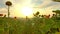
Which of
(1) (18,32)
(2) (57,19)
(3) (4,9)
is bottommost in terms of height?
(1) (18,32)

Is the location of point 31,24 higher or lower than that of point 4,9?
lower

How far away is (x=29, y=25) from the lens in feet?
4.27

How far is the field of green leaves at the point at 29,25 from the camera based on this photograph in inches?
50.5

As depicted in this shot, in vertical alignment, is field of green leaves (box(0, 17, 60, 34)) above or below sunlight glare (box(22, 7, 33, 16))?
below

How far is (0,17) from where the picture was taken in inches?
55.6

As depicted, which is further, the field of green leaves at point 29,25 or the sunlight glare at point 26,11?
the sunlight glare at point 26,11

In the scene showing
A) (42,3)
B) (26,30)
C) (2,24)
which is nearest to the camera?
(26,30)

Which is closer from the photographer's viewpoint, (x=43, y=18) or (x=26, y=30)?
(x=26, y=30)

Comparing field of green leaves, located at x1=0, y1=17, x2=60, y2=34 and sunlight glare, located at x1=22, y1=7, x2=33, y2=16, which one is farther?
sunlight glare, located at x1=22, y1=7, x2=33, y2=16

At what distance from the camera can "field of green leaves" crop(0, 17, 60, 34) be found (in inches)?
50.5

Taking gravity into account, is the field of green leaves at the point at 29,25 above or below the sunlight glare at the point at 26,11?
below

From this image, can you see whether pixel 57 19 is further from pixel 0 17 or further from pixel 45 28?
pixel 0 17

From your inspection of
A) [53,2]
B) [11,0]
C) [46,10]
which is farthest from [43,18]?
[11,0]

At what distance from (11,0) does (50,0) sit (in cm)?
44
